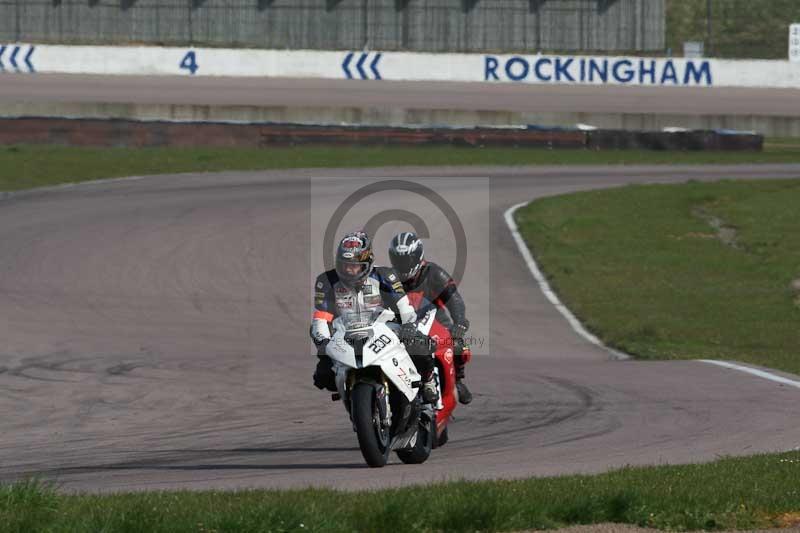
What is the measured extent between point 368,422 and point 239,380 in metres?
5.35

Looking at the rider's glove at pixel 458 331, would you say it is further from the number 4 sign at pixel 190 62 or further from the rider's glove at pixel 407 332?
the number 4 sign at pixel 190 62

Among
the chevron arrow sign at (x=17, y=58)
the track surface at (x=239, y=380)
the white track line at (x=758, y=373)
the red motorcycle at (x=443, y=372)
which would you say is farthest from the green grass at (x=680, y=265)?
the chevron arrow sign at (x=17, y=58)

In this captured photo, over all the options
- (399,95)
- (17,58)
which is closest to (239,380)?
(399,95)

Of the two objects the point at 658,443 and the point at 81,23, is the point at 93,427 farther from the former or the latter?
the point at 81,23

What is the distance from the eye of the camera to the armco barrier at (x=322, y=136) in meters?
39.5

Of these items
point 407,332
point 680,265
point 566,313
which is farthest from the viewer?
point 680,265

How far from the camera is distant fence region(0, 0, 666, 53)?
6153cm

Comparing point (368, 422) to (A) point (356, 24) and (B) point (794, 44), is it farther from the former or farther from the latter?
(A) point (356, 24)

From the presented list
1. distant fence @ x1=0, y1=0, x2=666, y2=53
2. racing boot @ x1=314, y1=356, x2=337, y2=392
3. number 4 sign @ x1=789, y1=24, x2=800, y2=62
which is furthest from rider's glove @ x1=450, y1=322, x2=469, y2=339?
distant fence @ x1=0, y1=0, x2=666, y2=53

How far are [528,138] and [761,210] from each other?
13.2 metres

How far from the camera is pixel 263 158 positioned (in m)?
Result: 38.8

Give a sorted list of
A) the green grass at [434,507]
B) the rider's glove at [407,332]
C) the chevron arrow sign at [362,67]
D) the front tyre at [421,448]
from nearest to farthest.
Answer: the green grass at [434,507], the rider's glove at [407,332], the front tyre at [421,448], the chevron arrow sign at [362,67]

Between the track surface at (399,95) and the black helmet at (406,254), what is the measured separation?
1643 inches

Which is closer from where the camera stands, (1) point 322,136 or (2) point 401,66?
(1) point 322,136
